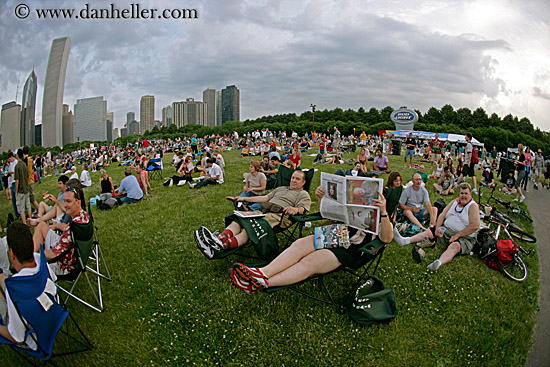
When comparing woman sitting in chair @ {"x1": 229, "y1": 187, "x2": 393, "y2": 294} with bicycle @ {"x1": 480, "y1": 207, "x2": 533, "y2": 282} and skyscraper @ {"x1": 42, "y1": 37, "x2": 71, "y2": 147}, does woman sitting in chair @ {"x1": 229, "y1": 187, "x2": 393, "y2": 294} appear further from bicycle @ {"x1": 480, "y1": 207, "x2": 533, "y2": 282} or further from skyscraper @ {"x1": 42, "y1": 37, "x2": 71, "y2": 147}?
skyscraper @ {"x1": 42, "y1": 37, "x2": 71, "y2": 147}

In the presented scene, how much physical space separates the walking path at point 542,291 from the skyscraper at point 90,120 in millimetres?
150545

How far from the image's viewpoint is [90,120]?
136m

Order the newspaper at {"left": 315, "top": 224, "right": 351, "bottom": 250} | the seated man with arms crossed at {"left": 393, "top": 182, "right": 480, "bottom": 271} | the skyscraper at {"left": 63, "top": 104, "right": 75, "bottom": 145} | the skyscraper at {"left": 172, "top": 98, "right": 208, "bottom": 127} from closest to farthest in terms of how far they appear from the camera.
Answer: the newspaper at {"left": 315, "top": 224, "right": 351, "bottom": 250} < the seated man with arms crossed at {"left": 393, "top": 182, "right": 480, "bottom": 271} < the skyscraper at {"left": 172, "top": 98, "right": 208, "bottom": 127} < the skyscraper at {"left": 63, "top": 104, "right": 75, "bottom": 145}

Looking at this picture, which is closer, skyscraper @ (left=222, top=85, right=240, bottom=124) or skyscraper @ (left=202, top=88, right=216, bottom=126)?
skyscraper @ (left=222, top=85, right=240, bottom=124)

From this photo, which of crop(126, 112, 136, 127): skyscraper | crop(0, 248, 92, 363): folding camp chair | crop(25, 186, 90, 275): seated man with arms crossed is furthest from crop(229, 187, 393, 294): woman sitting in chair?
crop(126, 112, 136, 127): skyscraper

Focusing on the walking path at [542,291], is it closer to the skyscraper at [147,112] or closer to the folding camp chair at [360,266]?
the folding camp chair at [360,266]

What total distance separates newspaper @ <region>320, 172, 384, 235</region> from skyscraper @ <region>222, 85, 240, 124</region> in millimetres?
122640

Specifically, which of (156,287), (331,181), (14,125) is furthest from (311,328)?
(14,125)

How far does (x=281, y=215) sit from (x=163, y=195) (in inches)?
225

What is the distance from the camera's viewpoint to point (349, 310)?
337 centimetres

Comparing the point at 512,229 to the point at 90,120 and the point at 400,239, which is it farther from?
the point at 90,120

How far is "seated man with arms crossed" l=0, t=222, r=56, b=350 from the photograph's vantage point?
235 centimetres

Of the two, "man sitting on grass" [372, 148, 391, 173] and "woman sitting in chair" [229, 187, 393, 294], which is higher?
"woman sitting in chair" [229, 187, 393, 294]

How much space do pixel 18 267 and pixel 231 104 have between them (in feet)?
411
